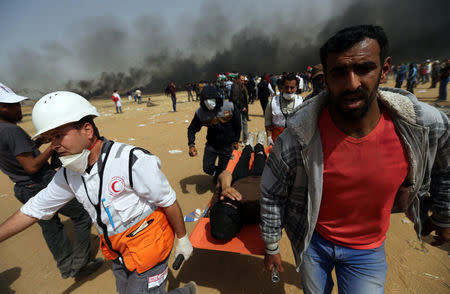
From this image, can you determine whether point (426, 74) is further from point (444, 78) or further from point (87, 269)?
point (87, 269)

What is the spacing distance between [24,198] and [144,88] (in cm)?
5427

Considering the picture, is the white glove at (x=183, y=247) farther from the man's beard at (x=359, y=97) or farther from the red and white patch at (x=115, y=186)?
the man's beard at (x=359, y=97)

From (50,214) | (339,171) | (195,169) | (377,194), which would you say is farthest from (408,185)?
(195,169)

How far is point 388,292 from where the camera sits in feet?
6.95

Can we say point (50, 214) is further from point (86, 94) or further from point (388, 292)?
point (86, 94)

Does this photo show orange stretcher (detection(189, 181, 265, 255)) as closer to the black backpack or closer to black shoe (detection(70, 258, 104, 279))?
black shoe (detection(70, 258, 104, 279))

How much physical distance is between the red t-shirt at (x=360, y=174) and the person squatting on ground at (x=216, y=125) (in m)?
2.69

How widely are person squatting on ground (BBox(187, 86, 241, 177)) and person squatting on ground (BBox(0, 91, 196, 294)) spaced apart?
2.42 meters

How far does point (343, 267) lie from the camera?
56.5 inches

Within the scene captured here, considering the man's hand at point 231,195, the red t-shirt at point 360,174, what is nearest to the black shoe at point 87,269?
the man's hand at point 231,195

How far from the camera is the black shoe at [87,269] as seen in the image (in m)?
2.63

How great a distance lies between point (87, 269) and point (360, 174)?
3.36 m

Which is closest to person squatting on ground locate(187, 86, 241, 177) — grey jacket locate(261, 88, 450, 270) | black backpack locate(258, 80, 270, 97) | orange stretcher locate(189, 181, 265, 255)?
orange stretcher locate(189, 181, 265, 255)

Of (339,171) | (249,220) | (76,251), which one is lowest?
(76,251)
